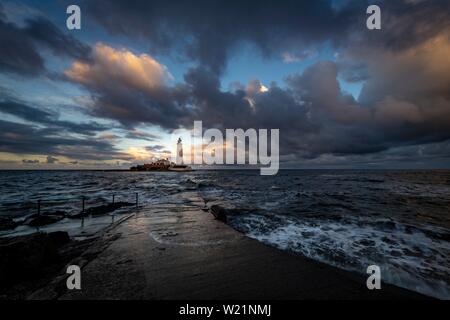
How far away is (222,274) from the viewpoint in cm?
451

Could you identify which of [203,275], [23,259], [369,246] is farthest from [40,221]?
[369,246]

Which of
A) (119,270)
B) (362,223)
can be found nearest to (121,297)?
(119,270)

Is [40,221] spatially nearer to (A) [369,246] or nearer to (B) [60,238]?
(B) [60,238]

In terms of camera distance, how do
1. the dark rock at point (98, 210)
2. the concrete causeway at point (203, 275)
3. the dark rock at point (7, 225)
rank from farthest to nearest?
the dark rock at point (98, 210) < the dark rock at point (7, 225) < the concrete causeway at point (203, 275)

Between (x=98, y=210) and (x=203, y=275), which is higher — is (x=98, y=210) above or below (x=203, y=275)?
below

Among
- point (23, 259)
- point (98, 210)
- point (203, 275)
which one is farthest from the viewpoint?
point (98, 210)

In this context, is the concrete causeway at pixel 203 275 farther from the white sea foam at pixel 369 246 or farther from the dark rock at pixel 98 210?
the dark rock at pixel 98 210

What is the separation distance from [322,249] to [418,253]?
3.55 m

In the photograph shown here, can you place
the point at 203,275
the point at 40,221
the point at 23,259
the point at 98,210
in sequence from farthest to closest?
the point at 98,210
the point at 40,221
the point at 23,259
the point at 203,275

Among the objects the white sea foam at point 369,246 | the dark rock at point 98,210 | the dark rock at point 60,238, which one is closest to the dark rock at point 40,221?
the dark rock at point 98,210

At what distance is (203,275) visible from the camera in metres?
4.44

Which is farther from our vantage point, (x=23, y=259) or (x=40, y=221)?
(x=40, y=221)

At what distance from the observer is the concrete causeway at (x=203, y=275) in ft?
12.3
